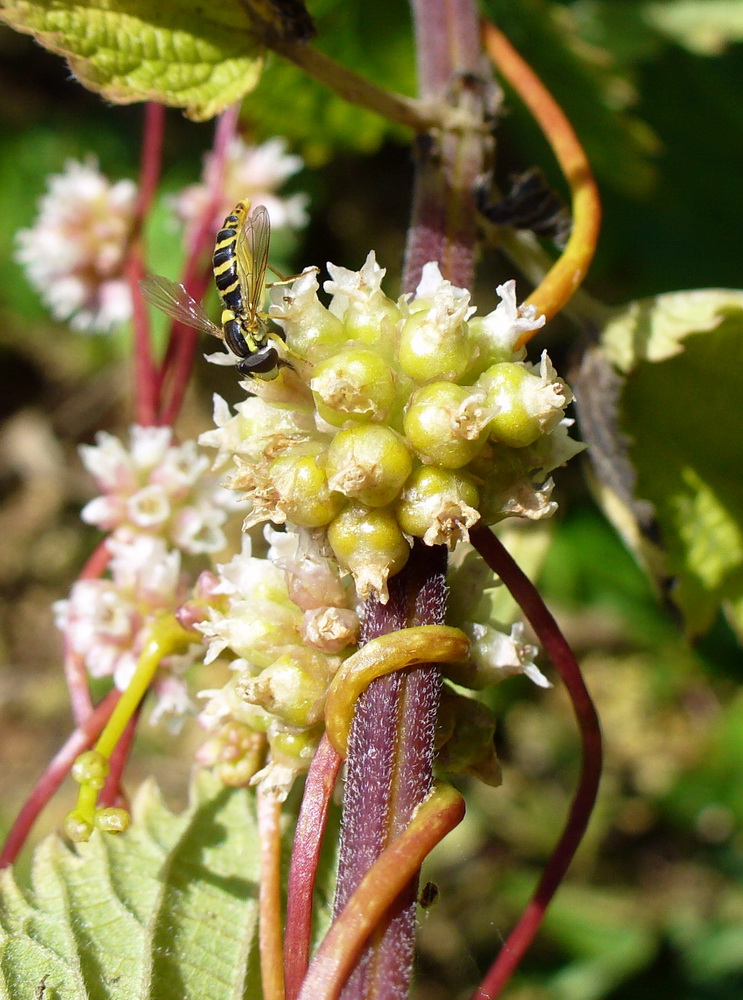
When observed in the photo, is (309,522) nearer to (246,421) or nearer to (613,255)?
(246,421)

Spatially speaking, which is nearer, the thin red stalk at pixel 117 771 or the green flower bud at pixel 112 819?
the green flower bud at pixel 112 819

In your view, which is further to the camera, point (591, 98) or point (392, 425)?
point (591, 98)

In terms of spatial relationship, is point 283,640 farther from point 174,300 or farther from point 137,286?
point 137,286

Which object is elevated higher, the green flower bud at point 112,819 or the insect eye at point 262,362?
the insect eye at point 262,362

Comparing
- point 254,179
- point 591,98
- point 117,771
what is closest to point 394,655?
point 117,771

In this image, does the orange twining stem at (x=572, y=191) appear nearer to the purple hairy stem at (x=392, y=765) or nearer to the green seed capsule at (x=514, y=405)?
the green seed capsule at (x=514, y=405)

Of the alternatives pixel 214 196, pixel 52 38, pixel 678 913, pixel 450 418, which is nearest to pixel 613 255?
pixel 214 196

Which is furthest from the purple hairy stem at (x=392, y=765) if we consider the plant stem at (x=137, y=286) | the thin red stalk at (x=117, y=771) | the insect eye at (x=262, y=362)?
the plant stem at (x=137, y=286)
